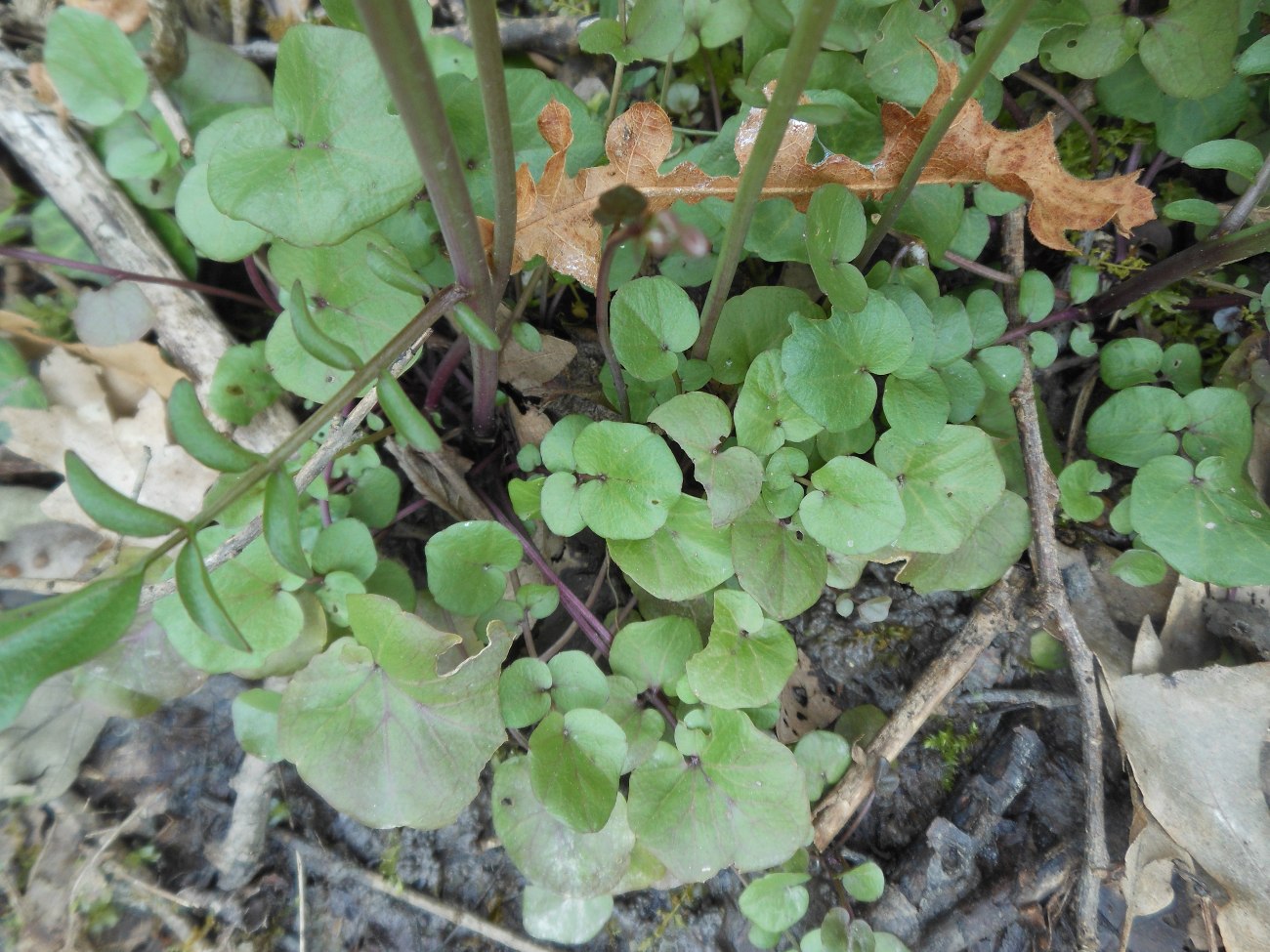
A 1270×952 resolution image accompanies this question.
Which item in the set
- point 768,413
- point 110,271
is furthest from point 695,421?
point 110,271

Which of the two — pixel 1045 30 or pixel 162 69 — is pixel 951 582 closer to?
pixel 1045 30

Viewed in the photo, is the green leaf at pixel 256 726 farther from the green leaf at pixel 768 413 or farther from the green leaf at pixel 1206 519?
Answer: the green leaf at pixel 1206 519

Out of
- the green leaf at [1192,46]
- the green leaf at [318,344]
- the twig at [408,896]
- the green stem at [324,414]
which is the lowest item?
the twig at [408,896]

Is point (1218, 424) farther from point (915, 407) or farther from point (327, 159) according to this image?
point (327, 159)

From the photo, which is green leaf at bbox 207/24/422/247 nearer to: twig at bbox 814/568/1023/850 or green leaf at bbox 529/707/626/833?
green leaf at bbox 529/707/626/833

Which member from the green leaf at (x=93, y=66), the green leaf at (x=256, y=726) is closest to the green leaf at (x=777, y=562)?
the green leaf at (x=256, y=726)

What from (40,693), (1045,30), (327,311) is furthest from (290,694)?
(1045,30)
